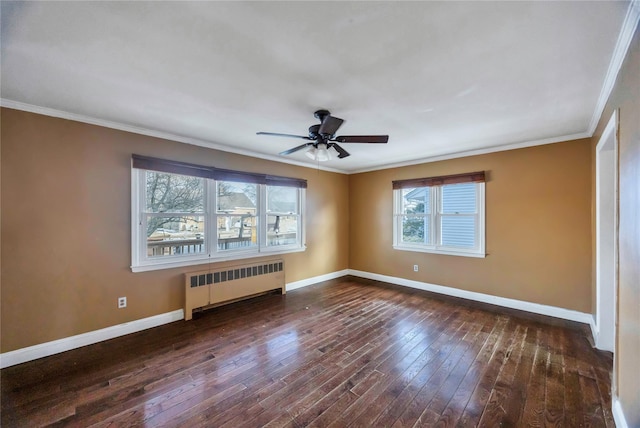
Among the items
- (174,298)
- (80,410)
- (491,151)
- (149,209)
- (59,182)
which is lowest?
(80,410)

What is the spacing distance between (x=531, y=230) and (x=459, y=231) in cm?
98

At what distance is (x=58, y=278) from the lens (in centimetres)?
272

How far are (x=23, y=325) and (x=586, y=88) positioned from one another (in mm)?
5606

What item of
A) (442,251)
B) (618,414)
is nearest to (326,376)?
(618,414)

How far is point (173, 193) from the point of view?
11.7 ft

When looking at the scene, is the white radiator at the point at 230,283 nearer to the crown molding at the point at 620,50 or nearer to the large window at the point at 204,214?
the large window at the point at 204,214

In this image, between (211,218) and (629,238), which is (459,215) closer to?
(629,238)

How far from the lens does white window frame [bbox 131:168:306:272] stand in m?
3.21

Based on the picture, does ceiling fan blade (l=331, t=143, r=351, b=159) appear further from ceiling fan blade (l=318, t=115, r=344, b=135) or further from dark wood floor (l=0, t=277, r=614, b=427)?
dark wood floor (l=0, t=277, r=614, b=427)

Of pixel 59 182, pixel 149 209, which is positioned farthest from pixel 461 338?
pixel 59 182

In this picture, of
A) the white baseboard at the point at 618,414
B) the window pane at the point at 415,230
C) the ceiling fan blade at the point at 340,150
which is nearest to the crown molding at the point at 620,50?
the ceiling fan blade at the point at 340,150

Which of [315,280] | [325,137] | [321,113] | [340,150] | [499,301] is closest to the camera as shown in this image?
[321,113]

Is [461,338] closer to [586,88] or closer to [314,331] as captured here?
[314,331]

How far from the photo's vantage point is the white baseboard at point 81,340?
249 cm
